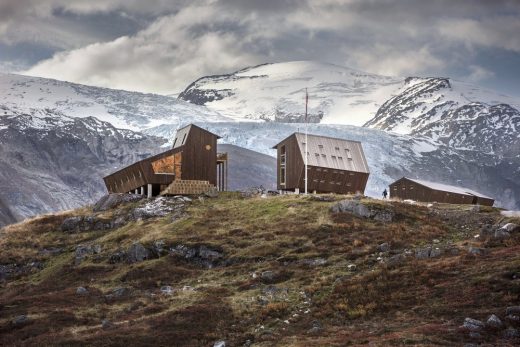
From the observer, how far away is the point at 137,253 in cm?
5412

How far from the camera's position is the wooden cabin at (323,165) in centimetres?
8225

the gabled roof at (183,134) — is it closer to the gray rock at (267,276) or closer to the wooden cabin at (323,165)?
the wooden cabin at (323,165)

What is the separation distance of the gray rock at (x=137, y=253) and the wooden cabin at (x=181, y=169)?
76.0ft

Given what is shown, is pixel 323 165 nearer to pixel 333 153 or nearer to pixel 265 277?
pixel 333 153

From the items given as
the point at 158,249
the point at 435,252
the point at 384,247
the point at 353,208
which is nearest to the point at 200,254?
the point at 158,249

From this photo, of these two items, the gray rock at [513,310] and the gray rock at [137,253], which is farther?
the gray rock at [137,253]

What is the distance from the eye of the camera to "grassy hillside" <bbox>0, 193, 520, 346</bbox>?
3221 cm

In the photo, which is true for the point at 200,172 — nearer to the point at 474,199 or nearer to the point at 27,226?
the point at 27,226

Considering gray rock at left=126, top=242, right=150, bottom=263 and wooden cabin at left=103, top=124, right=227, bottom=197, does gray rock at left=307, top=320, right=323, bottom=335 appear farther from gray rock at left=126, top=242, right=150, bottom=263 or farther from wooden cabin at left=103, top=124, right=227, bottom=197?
wooden cabin at left=103, top=124, right=227, bottom=197

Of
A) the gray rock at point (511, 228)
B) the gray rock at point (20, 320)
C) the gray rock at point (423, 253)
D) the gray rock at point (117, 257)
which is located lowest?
the gray rock at point (20, 320)

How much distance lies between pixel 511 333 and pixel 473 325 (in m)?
1.61

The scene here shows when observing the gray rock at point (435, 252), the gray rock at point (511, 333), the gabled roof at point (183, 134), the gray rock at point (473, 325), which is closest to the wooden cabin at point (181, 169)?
the gabled roof at point (183, 134)

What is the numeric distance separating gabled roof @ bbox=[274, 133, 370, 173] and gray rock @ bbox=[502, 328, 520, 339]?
5472cm

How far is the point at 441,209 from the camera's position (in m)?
59.9
